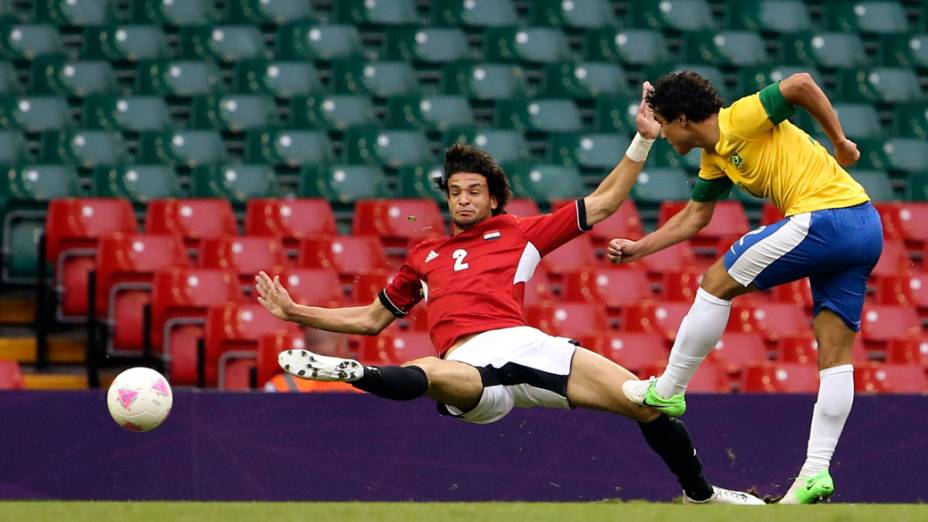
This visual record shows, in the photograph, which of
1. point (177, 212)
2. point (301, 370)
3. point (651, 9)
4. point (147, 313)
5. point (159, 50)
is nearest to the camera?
point (301, 370)

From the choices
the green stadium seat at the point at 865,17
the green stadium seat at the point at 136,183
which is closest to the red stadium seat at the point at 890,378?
the green stadium seat at the point at 865,17

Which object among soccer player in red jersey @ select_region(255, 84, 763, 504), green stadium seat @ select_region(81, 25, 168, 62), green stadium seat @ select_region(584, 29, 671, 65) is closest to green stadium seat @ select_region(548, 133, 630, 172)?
green stadium seat @ select_region(584, 29, 671, 65)

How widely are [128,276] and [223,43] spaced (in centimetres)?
345

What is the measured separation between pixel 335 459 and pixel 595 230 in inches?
177

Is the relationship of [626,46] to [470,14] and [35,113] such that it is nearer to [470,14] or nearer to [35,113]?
[470,14]

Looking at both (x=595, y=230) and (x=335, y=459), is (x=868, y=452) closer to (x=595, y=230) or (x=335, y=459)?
(x=335, y=459)

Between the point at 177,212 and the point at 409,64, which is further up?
the point at 409,64

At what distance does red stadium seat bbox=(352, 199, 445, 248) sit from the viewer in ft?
39.5

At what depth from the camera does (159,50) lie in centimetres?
1372

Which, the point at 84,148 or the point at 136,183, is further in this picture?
the point at 84,148

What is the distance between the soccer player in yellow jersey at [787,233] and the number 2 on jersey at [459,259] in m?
0.89

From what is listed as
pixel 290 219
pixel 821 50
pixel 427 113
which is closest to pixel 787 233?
pixel 290 219

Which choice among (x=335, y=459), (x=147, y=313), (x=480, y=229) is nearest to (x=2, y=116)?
(x=147, y=313)

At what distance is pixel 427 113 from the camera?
13.5 m
